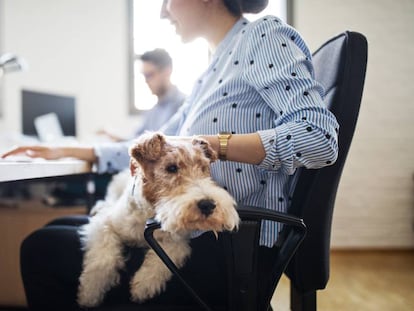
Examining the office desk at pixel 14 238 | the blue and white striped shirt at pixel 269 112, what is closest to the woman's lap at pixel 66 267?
the blue and white striped shirt at pixel 269 112

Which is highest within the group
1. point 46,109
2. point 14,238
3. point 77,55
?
point 77,55

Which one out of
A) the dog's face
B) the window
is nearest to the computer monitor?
the window

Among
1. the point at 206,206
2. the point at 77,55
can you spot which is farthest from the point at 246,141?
the point at 77,55

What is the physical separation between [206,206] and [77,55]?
2616 mm

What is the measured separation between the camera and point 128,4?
9.55 ft

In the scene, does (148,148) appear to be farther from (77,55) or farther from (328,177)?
(77,55)

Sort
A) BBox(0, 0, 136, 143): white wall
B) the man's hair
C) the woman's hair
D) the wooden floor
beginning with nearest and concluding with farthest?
the woman's hair → the wooden floor → the man's hair → BBox(0, 0, 136, 143): white wall

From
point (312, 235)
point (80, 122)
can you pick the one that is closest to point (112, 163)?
point (312, 235)

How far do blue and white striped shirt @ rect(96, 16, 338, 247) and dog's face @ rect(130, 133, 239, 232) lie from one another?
0.10 metres

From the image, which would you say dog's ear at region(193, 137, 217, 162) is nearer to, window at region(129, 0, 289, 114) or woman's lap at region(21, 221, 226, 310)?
woman's lap at region(21, 221, 226, 310)

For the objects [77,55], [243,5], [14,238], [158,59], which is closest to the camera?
[243,5]

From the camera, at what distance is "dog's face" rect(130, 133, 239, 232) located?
0.73 meters

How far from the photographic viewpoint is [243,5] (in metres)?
1.12

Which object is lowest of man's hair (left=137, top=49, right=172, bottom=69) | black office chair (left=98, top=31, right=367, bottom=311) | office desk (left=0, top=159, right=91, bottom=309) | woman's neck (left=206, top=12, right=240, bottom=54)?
office desk (left=0, top=159, right=91, bottom=309)
